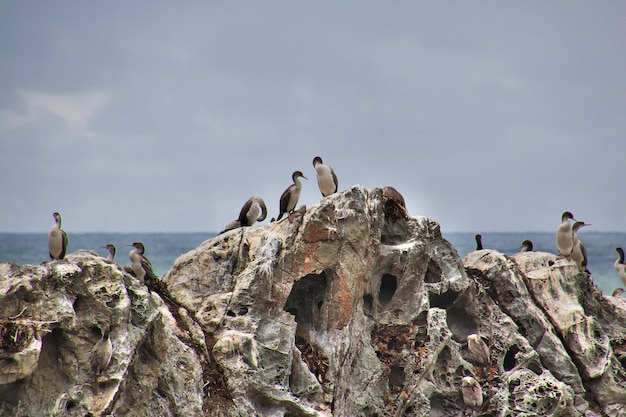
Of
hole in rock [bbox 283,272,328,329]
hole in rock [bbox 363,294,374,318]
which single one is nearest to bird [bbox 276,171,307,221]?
hole in rock [bbox 283,272,328,329]

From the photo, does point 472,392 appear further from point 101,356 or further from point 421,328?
point 101,356

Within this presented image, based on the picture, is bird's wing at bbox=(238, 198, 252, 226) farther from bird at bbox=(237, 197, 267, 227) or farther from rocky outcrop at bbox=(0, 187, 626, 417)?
rocky outcrop at bbox=(0, 187, 626, 417)

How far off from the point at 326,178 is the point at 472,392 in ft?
15.4

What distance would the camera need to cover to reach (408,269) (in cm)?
1264

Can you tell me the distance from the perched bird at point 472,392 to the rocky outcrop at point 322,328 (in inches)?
8.4

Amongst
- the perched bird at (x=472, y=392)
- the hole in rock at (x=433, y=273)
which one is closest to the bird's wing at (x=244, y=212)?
the hole in rock at (x=433, y=273)

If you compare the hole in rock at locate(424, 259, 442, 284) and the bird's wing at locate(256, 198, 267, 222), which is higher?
the bird's wing at locate(256, 198, 267, 222)

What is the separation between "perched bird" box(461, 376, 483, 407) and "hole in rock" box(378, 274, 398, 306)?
1.93m

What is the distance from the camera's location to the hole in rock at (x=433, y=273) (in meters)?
13.2

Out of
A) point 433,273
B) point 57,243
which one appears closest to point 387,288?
point 433,273

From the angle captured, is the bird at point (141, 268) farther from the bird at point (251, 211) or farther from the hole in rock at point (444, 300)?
the hole in rock at point (444, 300)

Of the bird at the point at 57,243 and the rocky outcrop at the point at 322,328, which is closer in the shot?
the rocky outcrop at the point at 322,328

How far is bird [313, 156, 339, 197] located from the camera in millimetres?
13930

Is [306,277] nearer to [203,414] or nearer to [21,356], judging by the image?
[203,414]
